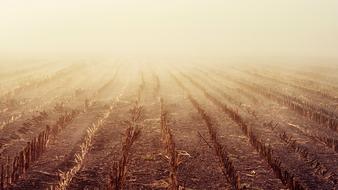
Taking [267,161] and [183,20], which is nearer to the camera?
[267,161]

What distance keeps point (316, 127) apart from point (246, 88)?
719 centimetres

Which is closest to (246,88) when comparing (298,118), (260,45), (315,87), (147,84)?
(315,87)

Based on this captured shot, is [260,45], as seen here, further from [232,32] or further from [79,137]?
[79,137]

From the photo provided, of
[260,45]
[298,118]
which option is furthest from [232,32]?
[298,118]

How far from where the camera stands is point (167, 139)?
8.16 m

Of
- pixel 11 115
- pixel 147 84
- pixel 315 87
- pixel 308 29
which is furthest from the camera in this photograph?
pixel 308 29

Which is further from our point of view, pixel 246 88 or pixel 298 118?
pixel 246 88

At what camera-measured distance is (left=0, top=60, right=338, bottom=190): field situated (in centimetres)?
609

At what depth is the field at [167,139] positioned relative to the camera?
6094mm

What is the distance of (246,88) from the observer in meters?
16.9

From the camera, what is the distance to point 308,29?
275 ft

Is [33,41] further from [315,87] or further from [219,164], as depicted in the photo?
[219,164]

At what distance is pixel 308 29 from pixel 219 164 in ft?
274

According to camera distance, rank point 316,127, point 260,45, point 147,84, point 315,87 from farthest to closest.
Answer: point 260,45 → point 147,84 → point 315,87 → point 316,127
